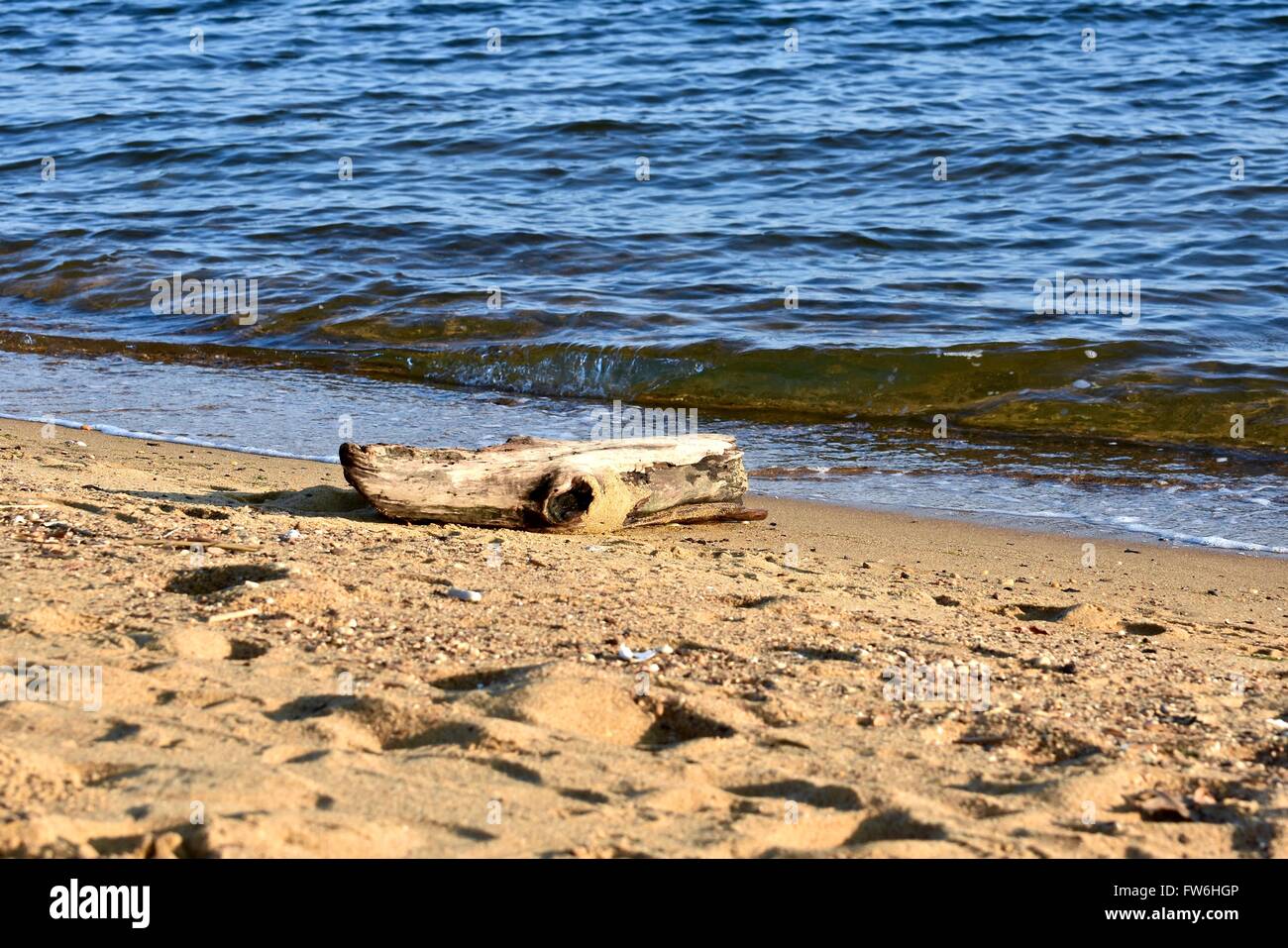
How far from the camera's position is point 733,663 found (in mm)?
3615

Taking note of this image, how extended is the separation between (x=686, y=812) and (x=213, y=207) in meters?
11.9

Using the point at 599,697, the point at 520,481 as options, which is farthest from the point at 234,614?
the point at 520,481

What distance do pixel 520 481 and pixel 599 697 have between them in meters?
1.92

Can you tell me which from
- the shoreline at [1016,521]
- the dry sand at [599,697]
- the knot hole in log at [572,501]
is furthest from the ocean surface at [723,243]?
the dry sand at [599,697]

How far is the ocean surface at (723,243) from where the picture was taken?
7621 mm

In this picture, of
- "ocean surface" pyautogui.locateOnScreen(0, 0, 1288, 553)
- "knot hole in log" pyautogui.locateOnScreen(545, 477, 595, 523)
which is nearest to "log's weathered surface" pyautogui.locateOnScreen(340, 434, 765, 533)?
"knot hole in log" pyautogui.locateOnScreen(545, 477, 595, 523)

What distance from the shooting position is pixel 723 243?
1141 centimetres

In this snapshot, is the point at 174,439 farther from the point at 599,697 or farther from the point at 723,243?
the point at 723,243

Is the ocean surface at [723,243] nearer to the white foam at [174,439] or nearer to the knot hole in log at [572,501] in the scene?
the white foam at [174,439]

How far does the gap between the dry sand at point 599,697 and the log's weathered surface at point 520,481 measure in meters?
0.12

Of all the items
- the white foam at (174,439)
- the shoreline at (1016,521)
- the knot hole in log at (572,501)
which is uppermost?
the knot hole in log at (572,501)

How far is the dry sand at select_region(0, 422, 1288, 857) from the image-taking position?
2.59 metres

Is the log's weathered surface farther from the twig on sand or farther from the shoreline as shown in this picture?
the twig on sand

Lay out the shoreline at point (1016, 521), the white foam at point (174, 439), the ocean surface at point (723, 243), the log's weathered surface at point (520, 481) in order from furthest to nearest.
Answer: the ocean surface at point (723, 243), the white foam at point (174, 439), the shoreline at point (1016, 521), the log's weathered surface at point (520, 481)
